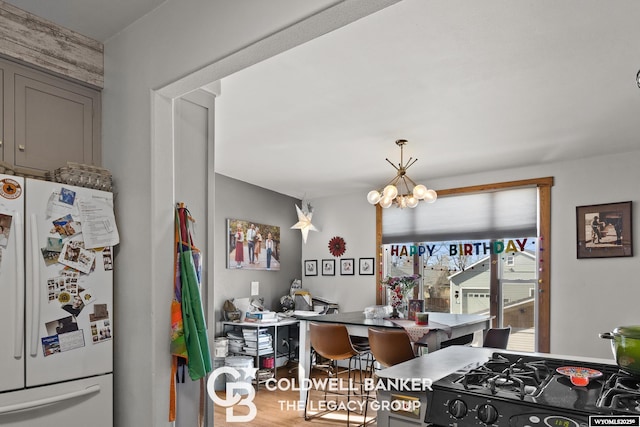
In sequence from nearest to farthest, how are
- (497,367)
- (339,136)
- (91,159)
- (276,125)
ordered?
(497,367) < (91,159) < (276,125) < (339,136)

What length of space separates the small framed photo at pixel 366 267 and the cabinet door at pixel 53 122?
4.40 m

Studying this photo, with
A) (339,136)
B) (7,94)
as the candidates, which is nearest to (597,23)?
(339,136)

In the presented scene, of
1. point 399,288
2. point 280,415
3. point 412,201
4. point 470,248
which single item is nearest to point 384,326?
point 399,288

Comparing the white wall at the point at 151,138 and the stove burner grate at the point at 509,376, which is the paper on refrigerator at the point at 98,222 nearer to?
the white wall at the point at 151,138

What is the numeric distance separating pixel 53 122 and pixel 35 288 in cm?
87

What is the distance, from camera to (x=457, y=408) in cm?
153

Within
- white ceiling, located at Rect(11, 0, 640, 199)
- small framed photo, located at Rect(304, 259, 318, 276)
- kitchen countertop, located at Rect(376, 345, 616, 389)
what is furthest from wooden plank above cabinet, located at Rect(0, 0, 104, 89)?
small framed photo, located at Rect(304, 259, 318, 276)

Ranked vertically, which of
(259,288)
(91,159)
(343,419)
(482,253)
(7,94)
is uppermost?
(7,94)

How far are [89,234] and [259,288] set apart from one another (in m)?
4.14

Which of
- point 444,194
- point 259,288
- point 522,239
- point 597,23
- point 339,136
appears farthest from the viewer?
point 259,288

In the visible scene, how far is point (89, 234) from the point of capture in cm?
226

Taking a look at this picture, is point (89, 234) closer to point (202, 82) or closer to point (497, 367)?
point (202, 82)

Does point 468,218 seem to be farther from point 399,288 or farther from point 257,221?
point 257,221

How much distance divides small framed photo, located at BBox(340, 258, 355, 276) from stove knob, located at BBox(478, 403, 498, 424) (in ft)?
16.7
